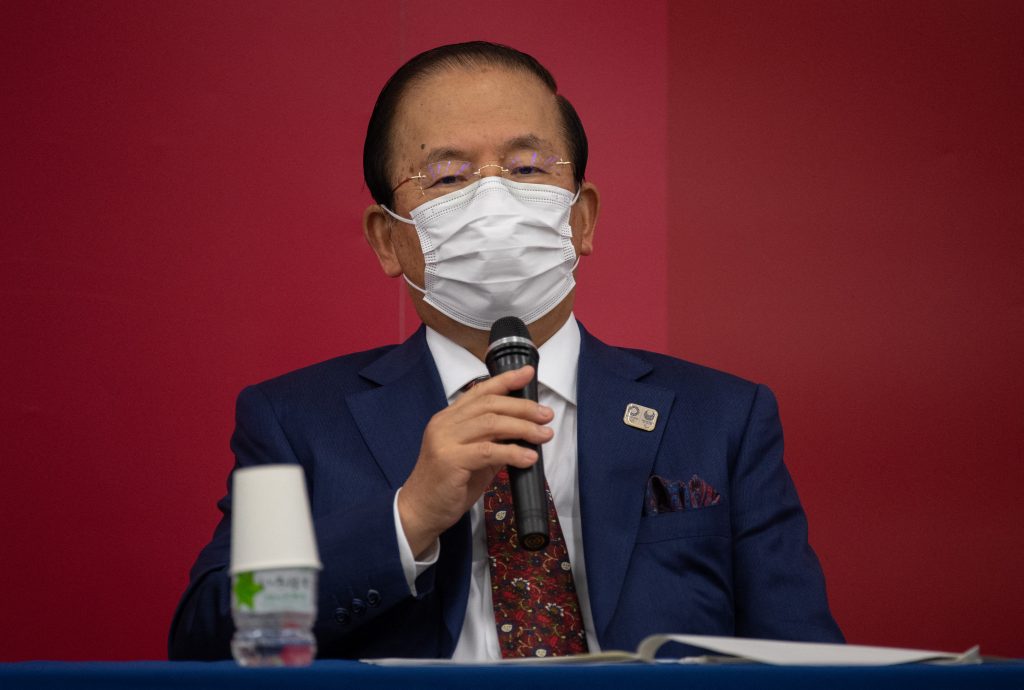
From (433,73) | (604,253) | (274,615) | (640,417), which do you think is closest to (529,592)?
(640,417)

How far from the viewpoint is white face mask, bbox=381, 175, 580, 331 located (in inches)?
85.5

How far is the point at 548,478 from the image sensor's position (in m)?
2.15

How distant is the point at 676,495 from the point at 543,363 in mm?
325

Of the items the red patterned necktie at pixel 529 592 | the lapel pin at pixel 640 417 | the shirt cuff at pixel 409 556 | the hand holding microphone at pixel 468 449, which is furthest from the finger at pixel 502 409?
the lapel pin at pixel 640 417

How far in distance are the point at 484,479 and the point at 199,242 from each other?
146cm

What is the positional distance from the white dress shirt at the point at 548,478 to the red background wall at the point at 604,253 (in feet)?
2.49

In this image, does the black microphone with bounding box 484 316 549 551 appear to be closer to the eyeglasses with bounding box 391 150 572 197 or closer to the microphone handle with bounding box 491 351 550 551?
the microphone handle with bounding box 491 351 550 551

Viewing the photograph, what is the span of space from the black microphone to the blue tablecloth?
439 mm

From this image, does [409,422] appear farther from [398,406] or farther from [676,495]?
[676,495]

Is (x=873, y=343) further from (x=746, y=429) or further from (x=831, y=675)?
(x=831, y=675)

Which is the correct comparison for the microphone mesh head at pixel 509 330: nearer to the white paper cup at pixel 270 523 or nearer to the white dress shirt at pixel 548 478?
the white dress shirt at pixel 548 478

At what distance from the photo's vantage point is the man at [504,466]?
1.90 metres

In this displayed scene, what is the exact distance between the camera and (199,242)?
9.75 feet

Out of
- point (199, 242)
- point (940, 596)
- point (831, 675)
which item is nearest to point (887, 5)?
point (940, 596)
